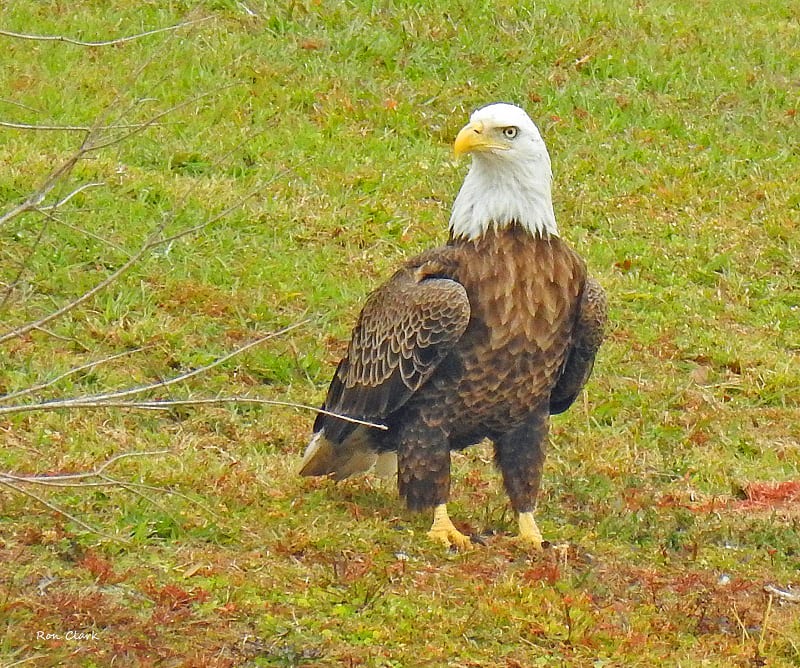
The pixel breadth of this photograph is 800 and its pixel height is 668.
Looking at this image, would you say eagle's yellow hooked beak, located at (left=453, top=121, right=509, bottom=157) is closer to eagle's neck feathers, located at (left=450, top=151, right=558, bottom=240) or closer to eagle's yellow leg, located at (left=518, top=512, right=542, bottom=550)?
eagle's neck feathers, located at (left=450, top=151, right=558, bottom=240)

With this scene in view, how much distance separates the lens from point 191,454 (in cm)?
707

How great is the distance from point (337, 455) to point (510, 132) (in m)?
1.81

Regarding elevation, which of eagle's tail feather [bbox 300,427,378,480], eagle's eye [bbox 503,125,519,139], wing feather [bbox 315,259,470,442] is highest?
eagle's eye [bbox 503,125,519,139]

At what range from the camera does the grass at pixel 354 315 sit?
17.4 ft

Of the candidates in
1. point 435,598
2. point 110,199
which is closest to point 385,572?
point 435,598

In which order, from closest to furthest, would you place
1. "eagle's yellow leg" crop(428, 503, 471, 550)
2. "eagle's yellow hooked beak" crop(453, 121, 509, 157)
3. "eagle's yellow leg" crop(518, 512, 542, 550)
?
"eagle's yellow leg" crop(428, 503, 471, 550) → "eagle's yellow hooked beak" crop(453, 121, 509, 157) → "eagle's yellow leg" crop(518, 512, 542, 550)

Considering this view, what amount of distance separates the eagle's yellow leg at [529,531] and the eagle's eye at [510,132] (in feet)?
5.88

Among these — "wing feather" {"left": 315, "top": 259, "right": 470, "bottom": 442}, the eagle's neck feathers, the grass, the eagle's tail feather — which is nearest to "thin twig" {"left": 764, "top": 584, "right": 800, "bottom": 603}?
the grass

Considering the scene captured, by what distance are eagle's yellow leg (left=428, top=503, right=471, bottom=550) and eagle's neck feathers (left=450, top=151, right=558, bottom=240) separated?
4.26 ft

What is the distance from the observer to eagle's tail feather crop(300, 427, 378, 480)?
23.2 feet
